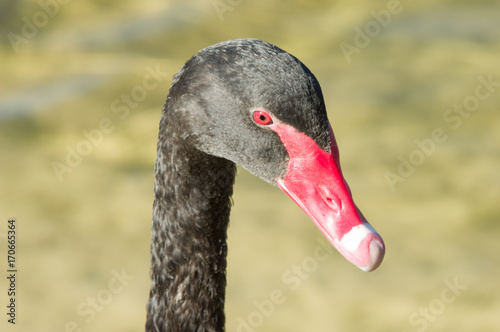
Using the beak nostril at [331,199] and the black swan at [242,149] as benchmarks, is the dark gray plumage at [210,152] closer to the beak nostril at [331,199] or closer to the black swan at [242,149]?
the black swan at [242,149]

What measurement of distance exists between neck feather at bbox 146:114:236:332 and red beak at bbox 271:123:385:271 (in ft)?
1.02

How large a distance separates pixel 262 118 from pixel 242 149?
0.14 meters

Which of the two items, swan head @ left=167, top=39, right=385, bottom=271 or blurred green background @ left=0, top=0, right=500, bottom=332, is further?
blurred green background @ left=0, top=0, right=500, bottom=332

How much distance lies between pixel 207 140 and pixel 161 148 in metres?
0.19

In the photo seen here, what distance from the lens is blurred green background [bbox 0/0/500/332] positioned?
3674 mm

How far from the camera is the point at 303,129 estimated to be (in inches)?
80.7

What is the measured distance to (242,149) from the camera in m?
2.16

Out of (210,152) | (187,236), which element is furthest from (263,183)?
(210,152)

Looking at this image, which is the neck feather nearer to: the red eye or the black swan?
the black swan

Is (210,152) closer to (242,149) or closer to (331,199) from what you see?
(242,149)

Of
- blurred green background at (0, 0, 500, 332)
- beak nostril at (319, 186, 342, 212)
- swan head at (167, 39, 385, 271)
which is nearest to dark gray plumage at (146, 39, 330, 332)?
swan head at (167, 39, 385, 271)

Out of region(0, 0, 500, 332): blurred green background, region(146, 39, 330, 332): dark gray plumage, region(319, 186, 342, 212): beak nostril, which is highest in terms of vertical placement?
region(0, 0, 500, 332): blurred green background

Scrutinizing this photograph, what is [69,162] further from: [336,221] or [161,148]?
[336,221]

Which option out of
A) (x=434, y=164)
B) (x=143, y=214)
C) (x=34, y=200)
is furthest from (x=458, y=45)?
(x=34, y=200)
